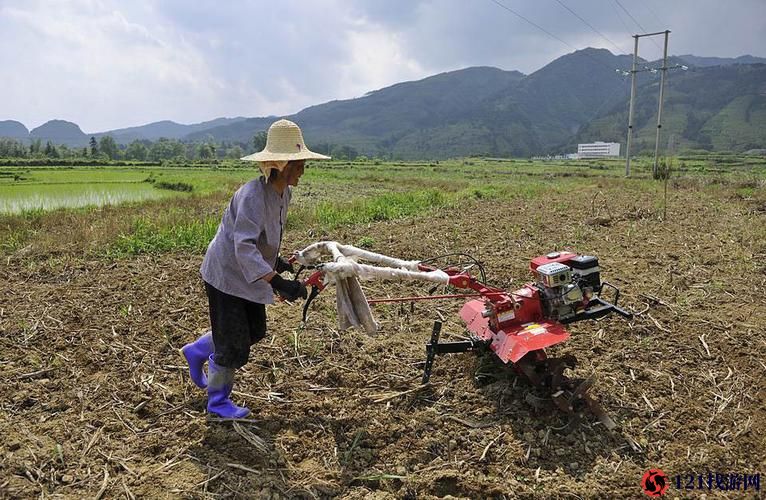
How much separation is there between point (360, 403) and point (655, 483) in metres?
1.86

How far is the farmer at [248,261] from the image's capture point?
117 inches

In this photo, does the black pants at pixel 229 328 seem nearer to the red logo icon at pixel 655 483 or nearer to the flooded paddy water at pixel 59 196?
the red logo icon at pixel 655 483

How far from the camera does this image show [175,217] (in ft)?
34.7

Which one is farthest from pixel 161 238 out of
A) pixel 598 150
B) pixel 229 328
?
pixel 598 150

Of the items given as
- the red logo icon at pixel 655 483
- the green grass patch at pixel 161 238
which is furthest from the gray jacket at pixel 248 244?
the green grass patch at pixel 161 238

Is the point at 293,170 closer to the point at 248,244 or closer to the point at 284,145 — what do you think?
the point at 284,145

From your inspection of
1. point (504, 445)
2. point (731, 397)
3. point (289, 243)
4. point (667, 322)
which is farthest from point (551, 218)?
point (504, 445)

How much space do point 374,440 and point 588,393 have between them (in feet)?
5.03

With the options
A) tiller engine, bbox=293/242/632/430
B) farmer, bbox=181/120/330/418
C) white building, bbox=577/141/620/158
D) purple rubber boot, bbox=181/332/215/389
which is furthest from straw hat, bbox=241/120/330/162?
white building, bbox=577/141/620/158

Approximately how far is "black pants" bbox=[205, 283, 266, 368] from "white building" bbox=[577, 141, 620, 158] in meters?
123

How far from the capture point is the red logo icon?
8.87ft

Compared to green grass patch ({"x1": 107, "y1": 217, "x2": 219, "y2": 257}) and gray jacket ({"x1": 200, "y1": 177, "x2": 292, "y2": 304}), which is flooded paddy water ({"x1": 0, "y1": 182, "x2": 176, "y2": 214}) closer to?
green grass patch ({"x1": 107, "y1": 217, "x2": 219, "y2": 257})

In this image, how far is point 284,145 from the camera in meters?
3.05

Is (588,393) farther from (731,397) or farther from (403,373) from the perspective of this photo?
(403,373)
